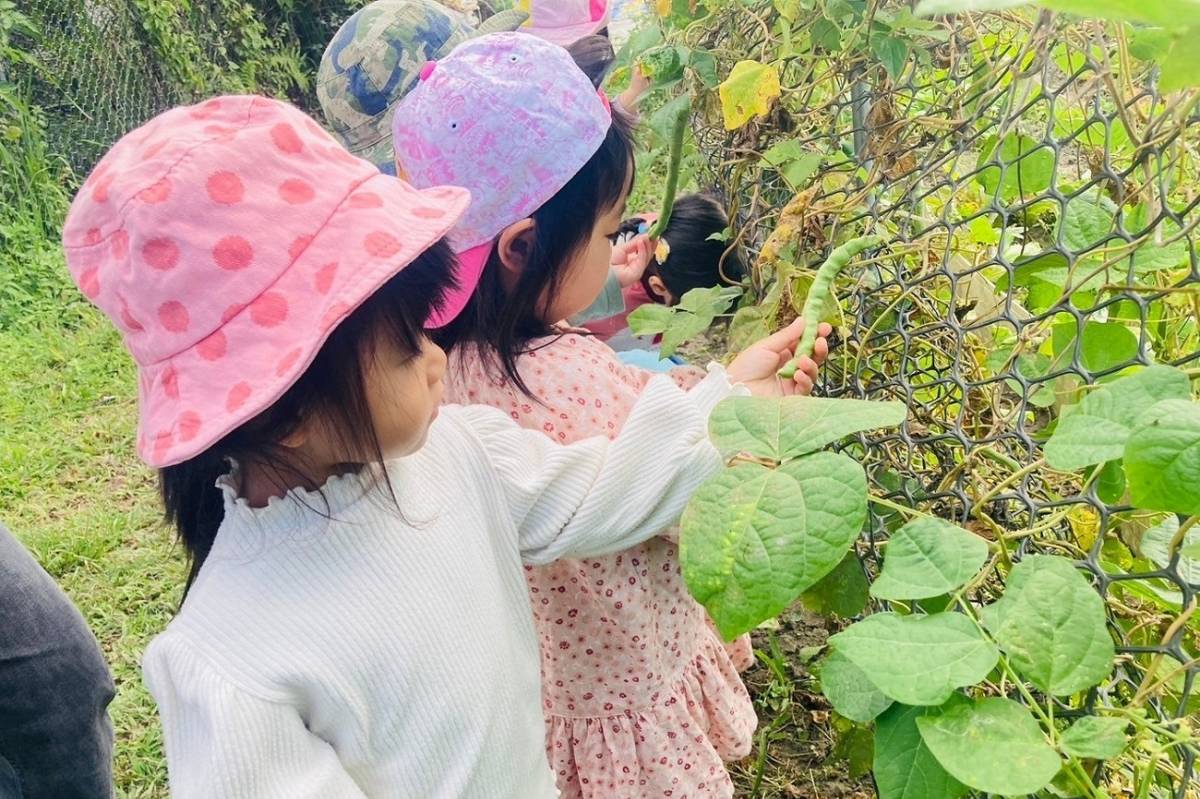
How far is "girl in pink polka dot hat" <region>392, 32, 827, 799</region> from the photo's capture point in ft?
3.32

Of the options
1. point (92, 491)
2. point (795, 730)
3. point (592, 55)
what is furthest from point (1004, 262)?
point (92, 491)

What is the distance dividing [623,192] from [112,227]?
1.92ft

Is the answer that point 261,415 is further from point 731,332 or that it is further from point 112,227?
point 731,332

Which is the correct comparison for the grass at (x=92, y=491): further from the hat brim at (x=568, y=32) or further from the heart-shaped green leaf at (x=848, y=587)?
the hat brim at (x=568, y=32)

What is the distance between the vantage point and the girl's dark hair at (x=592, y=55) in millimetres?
2184

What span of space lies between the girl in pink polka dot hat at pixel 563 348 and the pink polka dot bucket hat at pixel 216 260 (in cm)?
33

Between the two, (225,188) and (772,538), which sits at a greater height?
(225,188)

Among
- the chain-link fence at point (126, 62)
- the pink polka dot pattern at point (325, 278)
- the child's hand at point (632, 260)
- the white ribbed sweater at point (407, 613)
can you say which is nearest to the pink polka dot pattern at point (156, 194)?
the pink polka dot pattern at point (325, 278)

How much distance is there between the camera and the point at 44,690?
1085 mm

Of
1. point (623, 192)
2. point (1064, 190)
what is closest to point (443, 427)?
point (623, 192)

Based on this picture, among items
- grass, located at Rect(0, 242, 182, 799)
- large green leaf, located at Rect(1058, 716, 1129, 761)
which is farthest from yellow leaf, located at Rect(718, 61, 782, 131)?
grass, located at Rect(0, 242, 182, 799)

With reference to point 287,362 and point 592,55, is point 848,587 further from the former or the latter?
point 592,55

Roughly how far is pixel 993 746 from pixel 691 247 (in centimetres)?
163

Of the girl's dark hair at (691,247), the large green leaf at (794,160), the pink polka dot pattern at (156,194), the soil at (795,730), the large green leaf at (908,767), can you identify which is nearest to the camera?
the large green leaf at (908,767)
